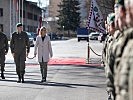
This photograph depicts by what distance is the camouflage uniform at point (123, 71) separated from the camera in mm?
2798

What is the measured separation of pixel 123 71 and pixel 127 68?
0.04 meters

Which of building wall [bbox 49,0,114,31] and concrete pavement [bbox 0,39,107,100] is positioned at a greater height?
building wall [bbox 49,0,114,31]

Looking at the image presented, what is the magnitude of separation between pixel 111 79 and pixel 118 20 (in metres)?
1.14

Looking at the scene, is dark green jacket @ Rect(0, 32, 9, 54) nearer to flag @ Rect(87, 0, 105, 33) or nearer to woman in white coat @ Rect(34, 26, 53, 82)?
woman in white coat @ Rect(34, 26, 53, 82)

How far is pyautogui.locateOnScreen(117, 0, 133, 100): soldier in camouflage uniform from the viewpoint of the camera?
2.72 metres

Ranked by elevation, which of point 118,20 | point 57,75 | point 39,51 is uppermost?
point 118,20

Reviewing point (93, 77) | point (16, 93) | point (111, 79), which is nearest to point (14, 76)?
point (93, 77)

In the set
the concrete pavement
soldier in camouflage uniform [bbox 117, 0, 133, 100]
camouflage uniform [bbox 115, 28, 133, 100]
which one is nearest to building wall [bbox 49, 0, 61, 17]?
the concrete pavement

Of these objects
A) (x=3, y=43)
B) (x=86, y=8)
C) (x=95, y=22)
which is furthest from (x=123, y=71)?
(x=86, y=8)

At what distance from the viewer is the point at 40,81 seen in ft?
47.9

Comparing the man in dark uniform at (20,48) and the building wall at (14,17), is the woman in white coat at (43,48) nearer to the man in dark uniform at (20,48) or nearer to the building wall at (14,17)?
the man in dark uniform at (20,48)

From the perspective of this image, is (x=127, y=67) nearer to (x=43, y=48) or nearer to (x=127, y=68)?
(x=127, y=68)

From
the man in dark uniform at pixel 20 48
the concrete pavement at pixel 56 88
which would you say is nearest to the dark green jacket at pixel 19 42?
the man in dark uniform at pixel 20 48

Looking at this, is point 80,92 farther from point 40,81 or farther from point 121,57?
point 121,57
